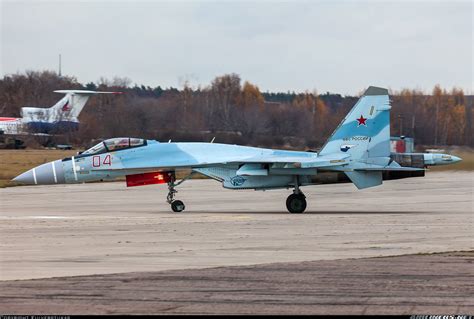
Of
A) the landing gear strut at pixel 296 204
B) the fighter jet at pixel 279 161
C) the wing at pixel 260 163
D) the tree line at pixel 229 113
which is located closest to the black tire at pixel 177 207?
the fighter jet at pixel 279 161

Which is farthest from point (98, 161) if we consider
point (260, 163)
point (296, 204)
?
point (296, 204)

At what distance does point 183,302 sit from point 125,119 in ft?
171

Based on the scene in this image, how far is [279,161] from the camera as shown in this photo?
93.2 ft

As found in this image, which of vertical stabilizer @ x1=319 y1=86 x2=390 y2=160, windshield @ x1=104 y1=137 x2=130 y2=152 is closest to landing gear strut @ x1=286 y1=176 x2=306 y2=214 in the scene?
vertical stabilizer @ x1=319 y1=86 x2=390 y2=160

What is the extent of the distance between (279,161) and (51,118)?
2227 inches

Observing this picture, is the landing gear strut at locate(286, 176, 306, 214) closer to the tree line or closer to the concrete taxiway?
the concrete taxiway

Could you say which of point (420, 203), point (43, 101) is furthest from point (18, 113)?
point (420, 203)

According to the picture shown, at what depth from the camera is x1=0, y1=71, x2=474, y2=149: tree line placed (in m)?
58.3

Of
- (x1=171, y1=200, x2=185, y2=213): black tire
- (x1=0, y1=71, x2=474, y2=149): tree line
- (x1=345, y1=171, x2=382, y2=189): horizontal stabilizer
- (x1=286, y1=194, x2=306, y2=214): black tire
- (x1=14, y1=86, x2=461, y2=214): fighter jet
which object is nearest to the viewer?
(x1=14, y1=86, x2=461, y2=214): fighter jet

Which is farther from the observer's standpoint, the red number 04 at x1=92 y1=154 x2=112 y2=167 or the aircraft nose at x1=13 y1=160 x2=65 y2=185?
the aircraft nose at x1=13 y1=160 x2=65 y2=185

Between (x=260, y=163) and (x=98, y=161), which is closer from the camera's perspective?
(x=260, y=163)

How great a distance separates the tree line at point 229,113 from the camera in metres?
58.3

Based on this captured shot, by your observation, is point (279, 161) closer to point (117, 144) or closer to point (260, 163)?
point (260, 163)

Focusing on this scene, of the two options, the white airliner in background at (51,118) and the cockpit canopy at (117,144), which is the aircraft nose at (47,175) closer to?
the cockpit canopy at (117,144)
